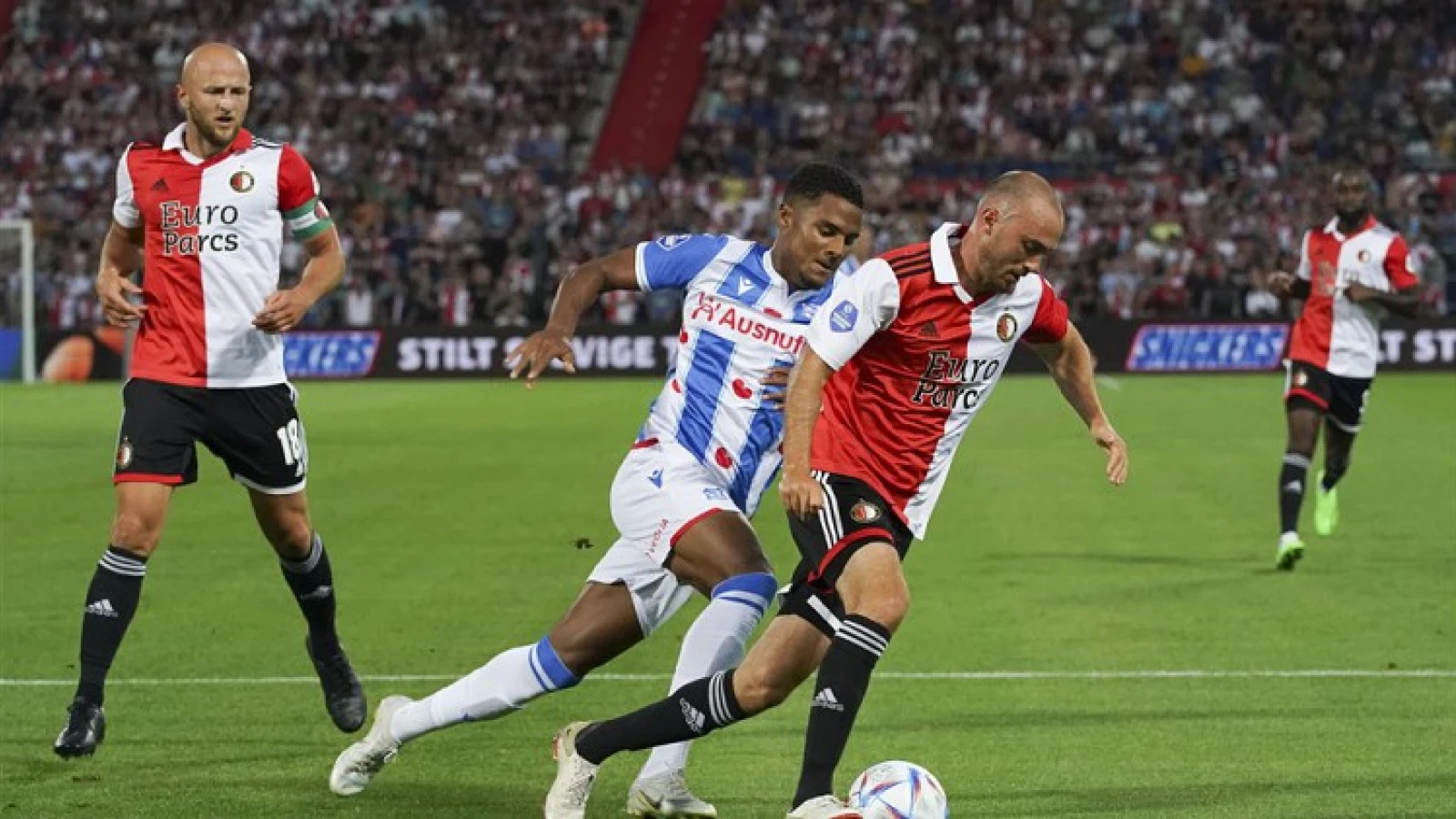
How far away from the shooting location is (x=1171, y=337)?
36000mm

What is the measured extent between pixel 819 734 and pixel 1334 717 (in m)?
3.17

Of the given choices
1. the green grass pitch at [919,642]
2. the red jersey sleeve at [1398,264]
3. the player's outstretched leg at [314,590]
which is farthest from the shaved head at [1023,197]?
the red jersey sleeve at [1398,264]

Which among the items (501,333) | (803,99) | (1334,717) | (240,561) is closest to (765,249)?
(1334,717)

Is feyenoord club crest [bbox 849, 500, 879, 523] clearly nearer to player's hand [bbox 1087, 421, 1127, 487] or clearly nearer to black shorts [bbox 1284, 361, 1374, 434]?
player's hand [bbox 1087, 421, 1127, 487]

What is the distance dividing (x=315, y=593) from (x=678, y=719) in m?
2.51

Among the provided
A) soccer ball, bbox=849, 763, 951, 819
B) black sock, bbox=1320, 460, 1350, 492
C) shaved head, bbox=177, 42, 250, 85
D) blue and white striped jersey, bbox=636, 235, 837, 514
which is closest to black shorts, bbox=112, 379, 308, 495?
shaved head, bbox=177, 42, 250, 85

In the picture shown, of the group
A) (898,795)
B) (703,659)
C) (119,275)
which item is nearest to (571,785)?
(703,659)

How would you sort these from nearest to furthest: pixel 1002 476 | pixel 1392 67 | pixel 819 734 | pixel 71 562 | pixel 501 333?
pixel 819 734 < pixel 71 562 < pixel 1002 476 < pixel 501 333 < pixel 1392 67

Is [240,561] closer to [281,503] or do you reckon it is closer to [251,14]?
[281,503]

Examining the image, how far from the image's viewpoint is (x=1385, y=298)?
552 inches

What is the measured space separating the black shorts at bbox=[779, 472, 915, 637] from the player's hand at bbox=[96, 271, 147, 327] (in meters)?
2.69

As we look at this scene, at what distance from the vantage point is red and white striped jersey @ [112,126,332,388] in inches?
314

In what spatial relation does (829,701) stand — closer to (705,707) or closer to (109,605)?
(705,707)

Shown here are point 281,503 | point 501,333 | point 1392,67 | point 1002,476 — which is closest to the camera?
point 281,503
